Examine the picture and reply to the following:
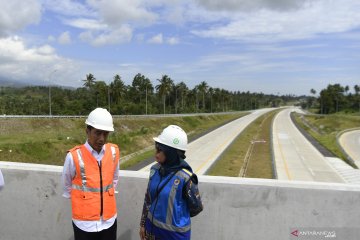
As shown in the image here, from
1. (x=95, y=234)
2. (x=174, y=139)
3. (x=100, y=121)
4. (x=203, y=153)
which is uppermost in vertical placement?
(x=100, y=121)

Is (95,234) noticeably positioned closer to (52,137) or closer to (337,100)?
(52,137)

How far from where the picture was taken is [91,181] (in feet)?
13.3

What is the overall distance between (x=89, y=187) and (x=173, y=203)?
89 cm

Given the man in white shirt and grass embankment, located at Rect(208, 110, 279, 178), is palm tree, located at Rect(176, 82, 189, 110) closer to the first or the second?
grass embankment, located at Rect(208, 110, 279, 178)

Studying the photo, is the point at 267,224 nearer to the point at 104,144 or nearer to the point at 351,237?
the point at 351,237

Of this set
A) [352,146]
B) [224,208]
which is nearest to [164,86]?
[352,146]

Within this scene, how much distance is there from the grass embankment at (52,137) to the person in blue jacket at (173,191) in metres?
32.4

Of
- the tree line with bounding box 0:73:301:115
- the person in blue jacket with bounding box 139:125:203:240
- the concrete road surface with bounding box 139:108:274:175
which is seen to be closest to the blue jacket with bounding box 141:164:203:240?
the person in blue jacket with bounding box 139:125:203:240

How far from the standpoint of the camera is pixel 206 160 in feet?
148

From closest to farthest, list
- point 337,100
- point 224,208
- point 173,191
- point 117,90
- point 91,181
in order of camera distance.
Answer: point 173,191 → point 91,181 → point 224,208 → point 117,90 → point 337,100

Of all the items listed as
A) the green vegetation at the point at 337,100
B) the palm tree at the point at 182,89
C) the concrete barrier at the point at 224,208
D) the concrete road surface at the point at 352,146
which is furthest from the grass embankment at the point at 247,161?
the green vegetation at the point at 337,100

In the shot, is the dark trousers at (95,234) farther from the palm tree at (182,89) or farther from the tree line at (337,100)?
the tree line at (337,100)

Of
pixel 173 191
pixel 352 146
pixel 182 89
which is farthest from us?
pixel 182 89

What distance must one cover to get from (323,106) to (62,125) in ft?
501
